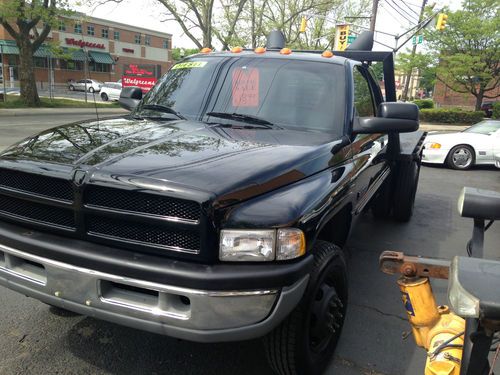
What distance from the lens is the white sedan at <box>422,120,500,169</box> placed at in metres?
10.7

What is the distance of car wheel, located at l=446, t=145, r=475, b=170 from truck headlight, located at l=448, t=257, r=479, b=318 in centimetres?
1060

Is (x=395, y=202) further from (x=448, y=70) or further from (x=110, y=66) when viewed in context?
(x=110, y=66)

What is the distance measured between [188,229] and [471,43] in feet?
92.4

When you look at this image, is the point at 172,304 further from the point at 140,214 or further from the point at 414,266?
the point at 414,266

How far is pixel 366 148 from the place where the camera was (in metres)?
3.71

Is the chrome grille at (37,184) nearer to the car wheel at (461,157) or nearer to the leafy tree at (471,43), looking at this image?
the car wheel at (461,157)

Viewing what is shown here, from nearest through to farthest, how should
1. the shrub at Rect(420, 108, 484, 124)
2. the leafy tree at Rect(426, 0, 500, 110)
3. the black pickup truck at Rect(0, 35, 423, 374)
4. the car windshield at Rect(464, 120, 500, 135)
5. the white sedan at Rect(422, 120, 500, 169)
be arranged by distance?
the black pickup truck at Rect(0, 35, 423, 374)
the white sedan at Rect(422, 120, 500, 169)
the car windshield at Rect(464, 120, 500, 135)
the leafy tree at Rect(426, 0, 500, 110)
the shrub at Rect(420, 108, 484, 124)

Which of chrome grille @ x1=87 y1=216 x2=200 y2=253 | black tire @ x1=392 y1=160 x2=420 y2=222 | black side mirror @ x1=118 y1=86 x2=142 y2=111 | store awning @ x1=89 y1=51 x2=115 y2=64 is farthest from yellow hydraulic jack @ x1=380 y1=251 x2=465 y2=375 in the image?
store awning @ x1=89 y1=51 x2=115 y2=64

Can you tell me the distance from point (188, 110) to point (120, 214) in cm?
159

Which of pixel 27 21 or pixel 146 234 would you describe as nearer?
pixel 146 234

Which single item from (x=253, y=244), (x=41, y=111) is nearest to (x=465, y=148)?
(x=253, y=244)

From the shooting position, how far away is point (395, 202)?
5848 millimetres

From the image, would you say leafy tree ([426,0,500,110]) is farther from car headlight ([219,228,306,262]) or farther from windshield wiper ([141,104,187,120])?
car headlight ([219,228,306,262])

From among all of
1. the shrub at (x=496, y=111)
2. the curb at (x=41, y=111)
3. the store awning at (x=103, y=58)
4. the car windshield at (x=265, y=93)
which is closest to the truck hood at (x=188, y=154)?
the car windshield at (x=265, y=93)
